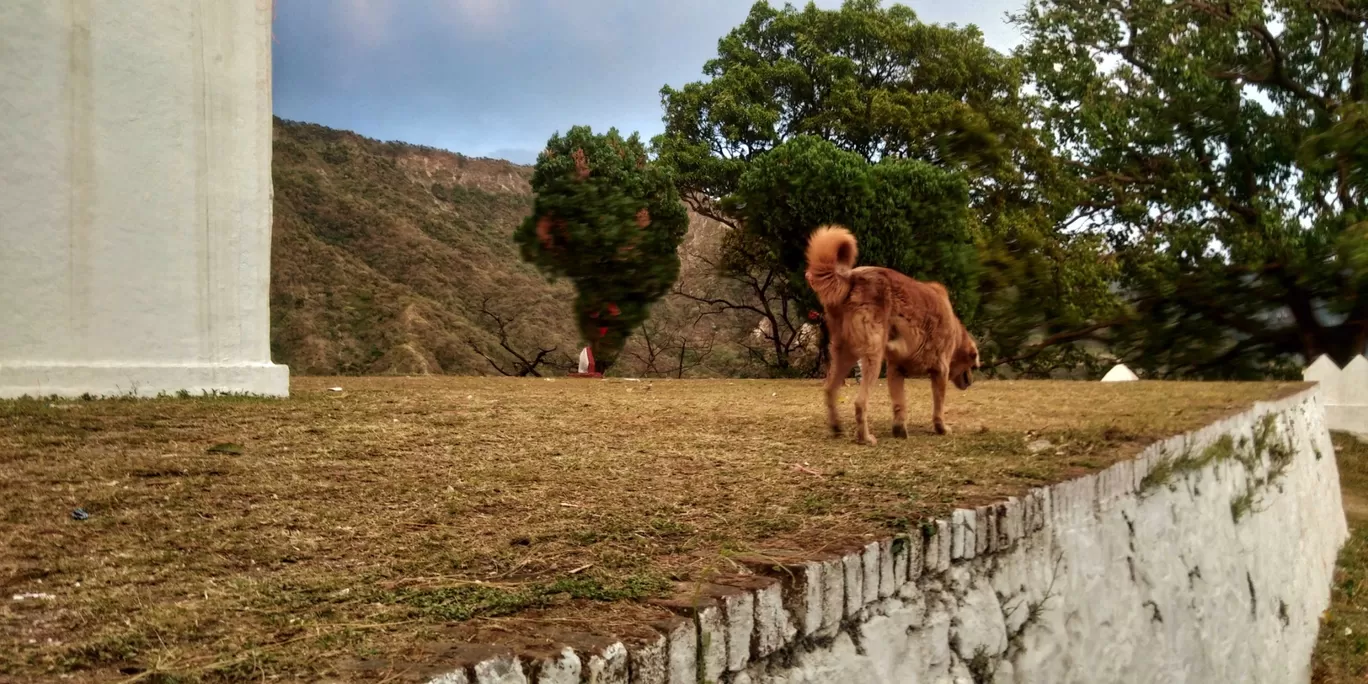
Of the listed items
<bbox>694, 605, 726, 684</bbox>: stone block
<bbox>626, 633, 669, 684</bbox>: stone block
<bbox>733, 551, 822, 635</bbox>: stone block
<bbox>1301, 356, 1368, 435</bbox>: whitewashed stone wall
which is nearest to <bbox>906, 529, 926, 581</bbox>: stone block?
<bbox>733, 551, 822, 635</bbox>: stone block

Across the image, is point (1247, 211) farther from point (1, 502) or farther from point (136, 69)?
point (1, 502)

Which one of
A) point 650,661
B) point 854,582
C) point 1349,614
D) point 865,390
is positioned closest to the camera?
point 650,661

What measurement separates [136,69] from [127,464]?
4.23 m

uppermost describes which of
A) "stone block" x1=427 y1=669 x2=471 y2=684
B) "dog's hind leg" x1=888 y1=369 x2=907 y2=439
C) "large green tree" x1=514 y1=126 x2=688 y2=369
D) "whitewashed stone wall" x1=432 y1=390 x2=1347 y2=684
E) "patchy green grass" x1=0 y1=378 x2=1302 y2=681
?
"large green tree" x1=514 y1=126 x2=688 y2=369

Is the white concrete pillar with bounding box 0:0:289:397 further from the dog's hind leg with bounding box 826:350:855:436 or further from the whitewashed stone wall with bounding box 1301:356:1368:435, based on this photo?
the whitewashed stone wall with bounding box 1301:356:1368:435

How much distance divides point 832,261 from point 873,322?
0.41 meters

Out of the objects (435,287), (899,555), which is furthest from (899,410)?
(435,287)

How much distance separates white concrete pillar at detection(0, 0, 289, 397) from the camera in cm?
705

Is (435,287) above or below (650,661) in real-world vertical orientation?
above

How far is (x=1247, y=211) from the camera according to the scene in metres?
19.2

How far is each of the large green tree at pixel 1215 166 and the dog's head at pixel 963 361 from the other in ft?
42.2

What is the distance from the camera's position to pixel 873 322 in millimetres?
5641

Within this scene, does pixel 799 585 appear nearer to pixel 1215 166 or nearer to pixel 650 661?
pixel 650 661

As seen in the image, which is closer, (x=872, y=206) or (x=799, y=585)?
(x=799, y=585)
